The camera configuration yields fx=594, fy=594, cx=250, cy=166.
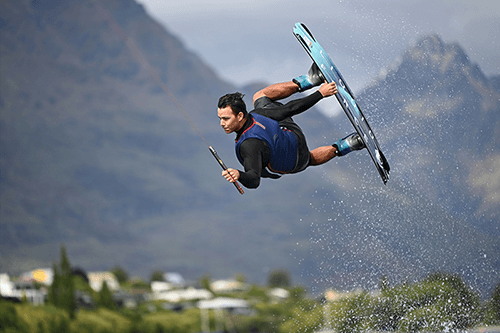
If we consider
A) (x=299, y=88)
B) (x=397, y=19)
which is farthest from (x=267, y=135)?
(x=397, y=19)

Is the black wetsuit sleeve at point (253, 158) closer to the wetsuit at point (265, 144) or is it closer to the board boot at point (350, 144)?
the wetsuit at point (265, 144)

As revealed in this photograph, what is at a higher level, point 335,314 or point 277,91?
point 277,91

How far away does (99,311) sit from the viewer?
114ft

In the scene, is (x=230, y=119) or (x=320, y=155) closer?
(x=230, y=119)

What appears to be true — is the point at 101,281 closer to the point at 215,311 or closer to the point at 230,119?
the point at 215,311

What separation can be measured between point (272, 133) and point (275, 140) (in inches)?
3.5

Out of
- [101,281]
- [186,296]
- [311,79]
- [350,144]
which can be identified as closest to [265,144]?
[311,79]

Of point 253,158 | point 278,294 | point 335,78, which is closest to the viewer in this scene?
point 253,158

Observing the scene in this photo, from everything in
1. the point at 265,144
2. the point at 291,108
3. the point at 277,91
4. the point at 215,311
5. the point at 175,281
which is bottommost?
the point at 265,144

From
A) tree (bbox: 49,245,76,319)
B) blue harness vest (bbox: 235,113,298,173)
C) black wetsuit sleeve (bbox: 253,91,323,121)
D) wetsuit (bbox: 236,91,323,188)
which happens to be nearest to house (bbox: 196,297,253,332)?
tree (bbox: 49,245,76,319)

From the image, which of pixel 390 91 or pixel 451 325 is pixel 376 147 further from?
pixel 390 91

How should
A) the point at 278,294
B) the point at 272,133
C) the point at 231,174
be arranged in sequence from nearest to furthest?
the point at 231,174 → the point at 272,133 → the point at 278,294

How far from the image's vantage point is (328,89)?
265 inches

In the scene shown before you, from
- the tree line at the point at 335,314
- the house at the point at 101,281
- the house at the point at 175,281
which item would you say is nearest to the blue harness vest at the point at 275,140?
the tree line at the point at 335,314
